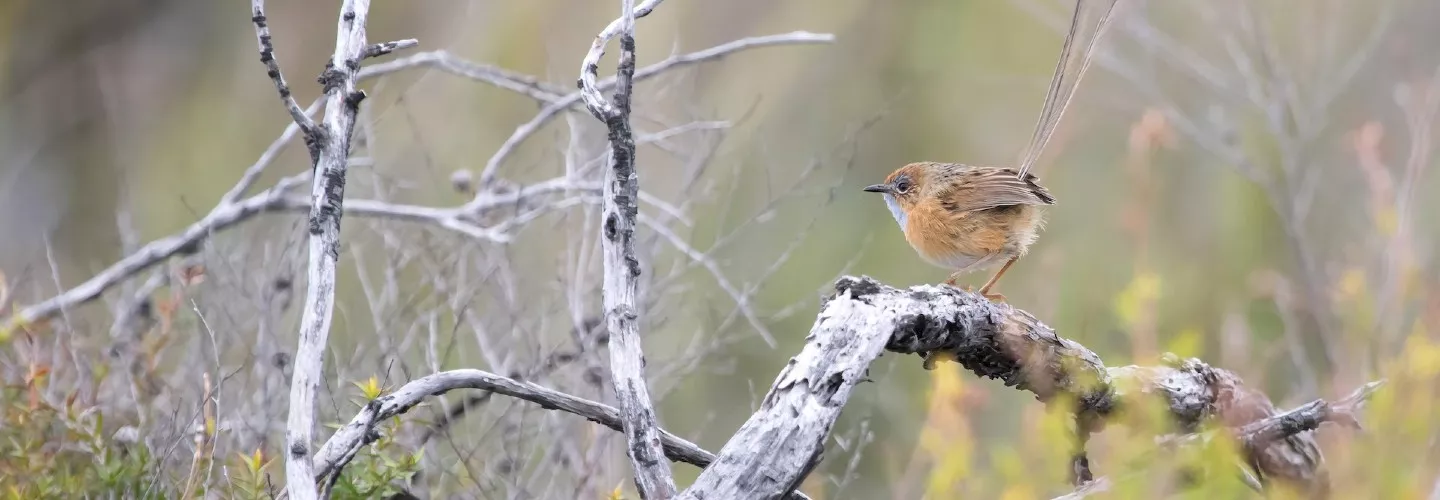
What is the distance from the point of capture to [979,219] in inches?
170

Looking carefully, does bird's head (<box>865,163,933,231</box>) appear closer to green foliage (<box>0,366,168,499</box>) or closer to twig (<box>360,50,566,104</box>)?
twig (<box>360,50,566,104</box>)

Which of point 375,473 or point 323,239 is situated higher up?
point 323,239

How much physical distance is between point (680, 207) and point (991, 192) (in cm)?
143

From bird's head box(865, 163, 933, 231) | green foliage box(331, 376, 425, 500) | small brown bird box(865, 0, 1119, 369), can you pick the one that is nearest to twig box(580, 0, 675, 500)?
green foliage box(331, 376, 425, 500)

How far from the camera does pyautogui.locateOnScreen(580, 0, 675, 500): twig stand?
2.36m

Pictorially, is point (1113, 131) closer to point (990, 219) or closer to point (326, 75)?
point (990, 219)

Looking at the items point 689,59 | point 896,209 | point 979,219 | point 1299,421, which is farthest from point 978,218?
point 1299,421

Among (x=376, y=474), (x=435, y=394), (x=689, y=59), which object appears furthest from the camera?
(x=689, y=59)

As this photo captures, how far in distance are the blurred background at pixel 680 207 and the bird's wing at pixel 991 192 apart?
0.42 meters

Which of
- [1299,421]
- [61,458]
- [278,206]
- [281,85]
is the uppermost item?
[278,206]

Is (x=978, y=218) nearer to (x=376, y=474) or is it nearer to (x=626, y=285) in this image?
(x=626, y=285)

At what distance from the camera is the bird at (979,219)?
14.1 feet

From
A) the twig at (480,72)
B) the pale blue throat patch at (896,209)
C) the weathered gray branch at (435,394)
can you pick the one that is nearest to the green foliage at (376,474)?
the weathered gray branch at (435,394)

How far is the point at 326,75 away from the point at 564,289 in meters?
2.39
